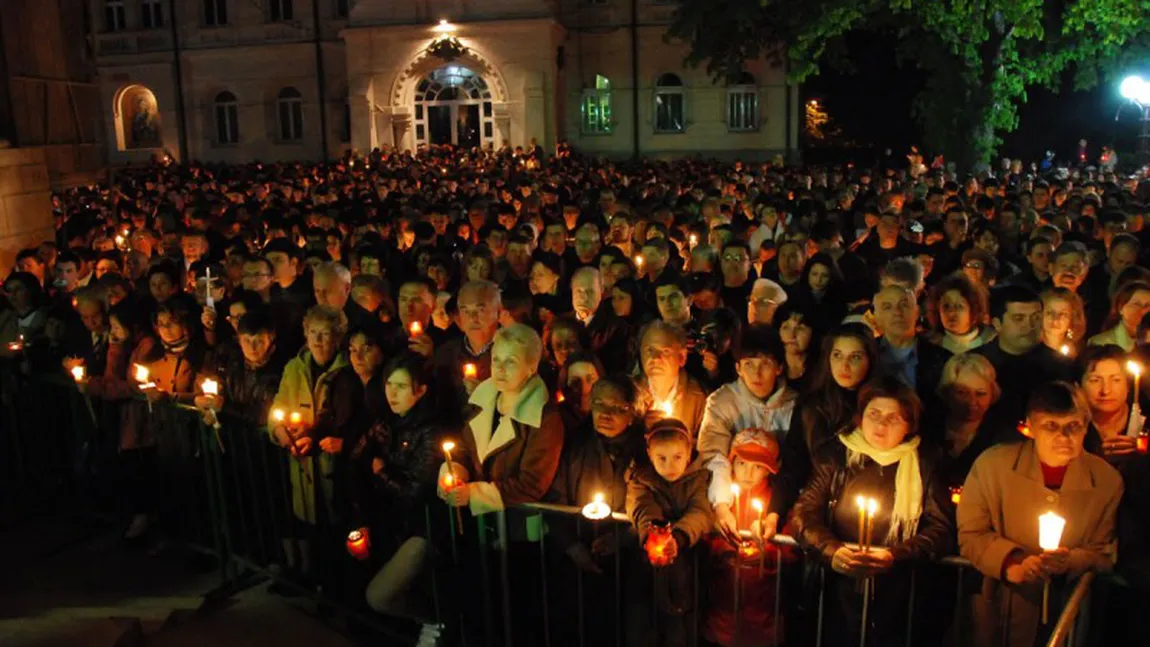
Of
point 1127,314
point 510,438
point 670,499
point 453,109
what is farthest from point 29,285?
point 453,109

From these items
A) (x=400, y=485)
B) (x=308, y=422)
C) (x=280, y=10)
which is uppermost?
(x=280, y=10)

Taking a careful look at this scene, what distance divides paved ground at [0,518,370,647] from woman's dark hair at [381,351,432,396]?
141 cm

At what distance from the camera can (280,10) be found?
1479 inches

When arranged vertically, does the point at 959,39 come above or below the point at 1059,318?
above

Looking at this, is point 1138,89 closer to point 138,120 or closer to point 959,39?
point 959,39

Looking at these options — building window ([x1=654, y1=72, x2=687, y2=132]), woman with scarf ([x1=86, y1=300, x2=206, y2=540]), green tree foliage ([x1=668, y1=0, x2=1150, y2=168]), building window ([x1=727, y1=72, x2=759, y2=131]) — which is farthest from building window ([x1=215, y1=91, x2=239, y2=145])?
woman with scarf ([x1=86, y1=300, x2=206, y2=540])

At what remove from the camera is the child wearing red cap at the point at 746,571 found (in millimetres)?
4027

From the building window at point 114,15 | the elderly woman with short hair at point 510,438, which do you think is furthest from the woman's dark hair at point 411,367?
the building window at point 114,15

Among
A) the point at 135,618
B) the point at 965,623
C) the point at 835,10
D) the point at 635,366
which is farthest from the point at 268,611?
the point at 835,10

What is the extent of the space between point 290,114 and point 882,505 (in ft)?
124

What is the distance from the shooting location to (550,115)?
33688 millimetres

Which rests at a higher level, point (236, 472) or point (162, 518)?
point (236, 472)

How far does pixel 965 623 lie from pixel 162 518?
4803mm

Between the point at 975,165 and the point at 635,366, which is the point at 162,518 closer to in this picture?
the point at 635,366
